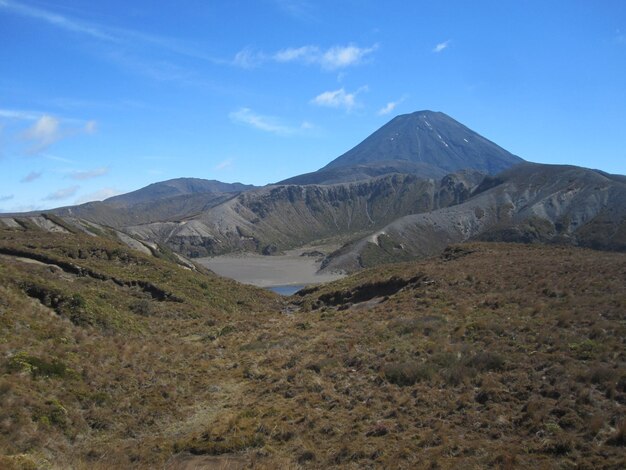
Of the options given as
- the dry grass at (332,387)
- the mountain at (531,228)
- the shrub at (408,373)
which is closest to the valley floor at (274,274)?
the mountain at (531,228)

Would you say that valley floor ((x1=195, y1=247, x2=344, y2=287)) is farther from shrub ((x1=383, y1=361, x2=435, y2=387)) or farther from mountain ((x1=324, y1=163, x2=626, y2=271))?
shrub ((x1=383, y1=361, x2=435, y2=387))

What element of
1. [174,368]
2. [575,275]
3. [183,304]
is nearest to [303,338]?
[174,368]

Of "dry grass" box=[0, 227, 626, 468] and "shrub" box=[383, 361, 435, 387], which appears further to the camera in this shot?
"shrub" box=[383, 361, 435, 387]

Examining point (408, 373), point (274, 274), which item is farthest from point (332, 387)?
point (274, 274)

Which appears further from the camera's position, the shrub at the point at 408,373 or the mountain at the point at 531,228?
the mountain at the point at 531,228

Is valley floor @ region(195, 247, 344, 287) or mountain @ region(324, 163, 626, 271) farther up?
mountain @ region(324, 163, 626, 271)

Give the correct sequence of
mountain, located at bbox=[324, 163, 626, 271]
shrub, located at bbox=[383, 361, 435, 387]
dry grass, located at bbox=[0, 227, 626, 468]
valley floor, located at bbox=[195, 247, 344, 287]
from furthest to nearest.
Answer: mountain, located at bbox=[324, 163, 626, 271]
valley floor, located at bbox=[195, 247, 344, 287]
shrub, located at bbox=[383, 361, 435, 387]
dry grass, located at bbox=[0, 227, 626, 468]

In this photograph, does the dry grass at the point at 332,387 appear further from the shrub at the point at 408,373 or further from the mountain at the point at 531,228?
the mountain at the point at 531,228

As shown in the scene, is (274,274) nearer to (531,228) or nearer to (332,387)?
(531,228)

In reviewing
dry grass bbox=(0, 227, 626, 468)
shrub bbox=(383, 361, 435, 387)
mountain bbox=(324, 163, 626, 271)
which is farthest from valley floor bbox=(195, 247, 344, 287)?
shrub bbox=(383, 361, 435, 387)

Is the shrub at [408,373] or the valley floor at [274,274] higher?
the shrub at [408,373]

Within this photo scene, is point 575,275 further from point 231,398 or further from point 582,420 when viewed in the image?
point 231,398

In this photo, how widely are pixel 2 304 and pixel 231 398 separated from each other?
976 centimetres

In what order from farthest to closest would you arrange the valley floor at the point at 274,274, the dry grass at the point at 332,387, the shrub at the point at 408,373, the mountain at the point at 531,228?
the mountain at the point at 531,228, the valley floor at the point at 274,274, the shrub at the point at 408,373, the dry grass at the point at 332,387
